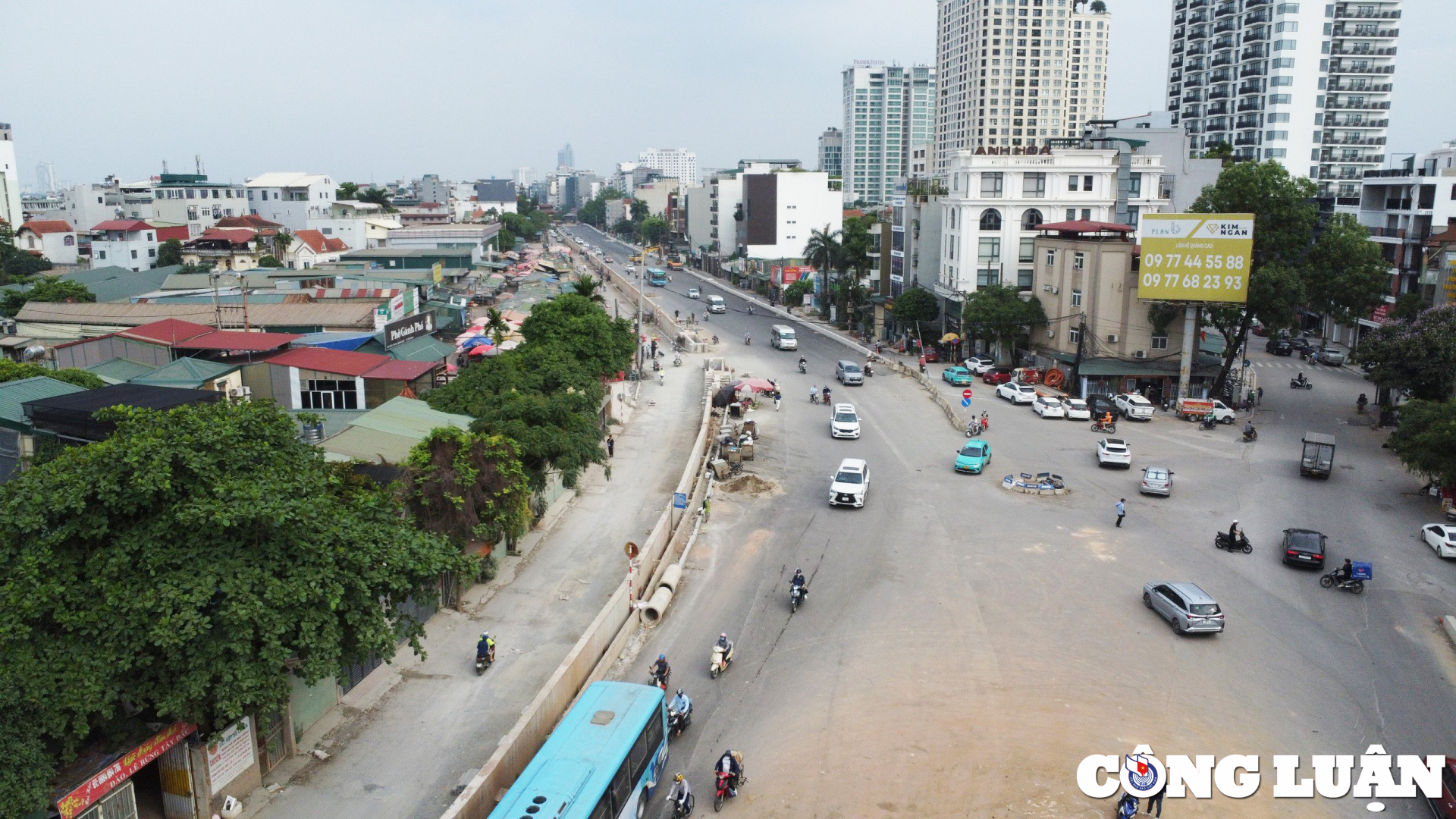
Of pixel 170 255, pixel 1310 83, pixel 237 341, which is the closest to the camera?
pixel 237 341

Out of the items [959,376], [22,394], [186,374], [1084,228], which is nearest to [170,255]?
[186,374]

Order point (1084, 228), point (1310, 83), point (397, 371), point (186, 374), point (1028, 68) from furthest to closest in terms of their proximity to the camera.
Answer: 1. point (1028, 68)
2. point (1310, 83)
3. point (1084, 228)
4. point (397, 371)
5. point (186, 374)

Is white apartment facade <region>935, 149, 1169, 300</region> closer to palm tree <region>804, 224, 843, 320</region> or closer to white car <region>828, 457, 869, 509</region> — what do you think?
palm tree <region>804, 224, 843, 320</region>

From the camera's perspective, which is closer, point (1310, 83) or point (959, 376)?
point (959, 376)

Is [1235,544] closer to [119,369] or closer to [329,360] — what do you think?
[329,360]

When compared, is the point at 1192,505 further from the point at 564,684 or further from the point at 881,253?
the point at 881,253

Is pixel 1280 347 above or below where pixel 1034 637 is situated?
above

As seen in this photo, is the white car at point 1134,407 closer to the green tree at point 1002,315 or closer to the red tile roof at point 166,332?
the green tree at point 1002,315
